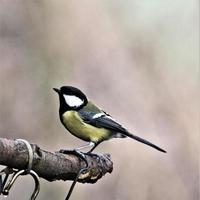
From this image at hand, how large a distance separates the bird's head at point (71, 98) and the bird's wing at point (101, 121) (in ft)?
0.14

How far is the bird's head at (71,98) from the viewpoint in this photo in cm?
131

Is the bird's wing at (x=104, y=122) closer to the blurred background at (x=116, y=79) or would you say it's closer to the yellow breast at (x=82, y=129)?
the yellow breast at (x=82, y=129)

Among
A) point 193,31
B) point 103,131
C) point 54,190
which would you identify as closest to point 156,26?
point 193,31

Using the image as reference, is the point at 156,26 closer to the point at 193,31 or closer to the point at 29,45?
the point at 193,31

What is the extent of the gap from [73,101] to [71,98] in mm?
33

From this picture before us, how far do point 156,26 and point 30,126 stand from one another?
764mm

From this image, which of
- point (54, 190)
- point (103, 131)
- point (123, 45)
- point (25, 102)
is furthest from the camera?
point (123, 45)

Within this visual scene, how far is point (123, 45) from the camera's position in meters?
2.96

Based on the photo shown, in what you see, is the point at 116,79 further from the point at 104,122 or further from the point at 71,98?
the point at 71,98

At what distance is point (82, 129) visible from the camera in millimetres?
1485

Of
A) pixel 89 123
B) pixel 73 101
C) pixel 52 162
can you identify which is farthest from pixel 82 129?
pixel 52 162

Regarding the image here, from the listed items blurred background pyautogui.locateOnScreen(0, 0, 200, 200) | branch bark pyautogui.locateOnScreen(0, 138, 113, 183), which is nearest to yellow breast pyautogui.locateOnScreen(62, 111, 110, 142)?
branch bark pyautogui.locateOnScreen(0, 138, 113, 183)

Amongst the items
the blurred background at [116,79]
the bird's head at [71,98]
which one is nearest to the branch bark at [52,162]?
the bird's head at [71,98]

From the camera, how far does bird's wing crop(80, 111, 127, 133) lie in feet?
4.75
